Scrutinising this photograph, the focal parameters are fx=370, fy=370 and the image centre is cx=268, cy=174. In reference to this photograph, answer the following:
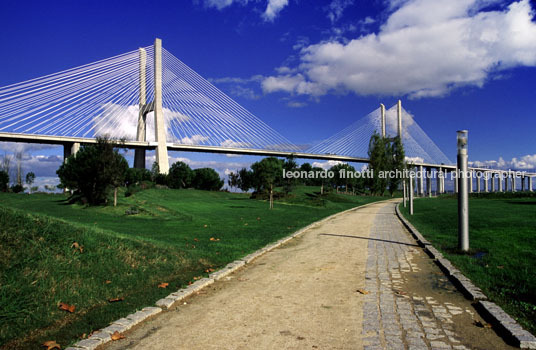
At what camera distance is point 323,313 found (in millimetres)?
4590

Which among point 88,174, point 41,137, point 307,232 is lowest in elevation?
point 307,232

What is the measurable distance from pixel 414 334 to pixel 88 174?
25288 mm

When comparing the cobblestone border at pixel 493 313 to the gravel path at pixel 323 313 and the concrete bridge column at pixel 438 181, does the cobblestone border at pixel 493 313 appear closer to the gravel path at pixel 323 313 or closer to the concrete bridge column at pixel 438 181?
the gravel path at pixel 323 313

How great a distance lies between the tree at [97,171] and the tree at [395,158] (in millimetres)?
51147

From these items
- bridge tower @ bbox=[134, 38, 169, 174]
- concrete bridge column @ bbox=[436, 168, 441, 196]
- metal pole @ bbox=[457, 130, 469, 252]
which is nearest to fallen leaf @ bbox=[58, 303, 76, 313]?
metal pole @ bbox=[457, 130, 469, 252]

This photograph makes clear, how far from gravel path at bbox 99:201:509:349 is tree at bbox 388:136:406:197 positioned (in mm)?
60877

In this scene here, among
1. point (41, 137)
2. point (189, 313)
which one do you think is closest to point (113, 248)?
point (189, 313)

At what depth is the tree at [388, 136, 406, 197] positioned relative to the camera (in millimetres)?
65375

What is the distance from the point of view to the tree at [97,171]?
24.1 metres

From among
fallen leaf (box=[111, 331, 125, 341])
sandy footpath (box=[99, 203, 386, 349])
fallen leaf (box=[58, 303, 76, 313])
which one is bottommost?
sandy footpath (box=[99, 203, 386, 349])

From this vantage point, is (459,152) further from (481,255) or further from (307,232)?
(307,232)

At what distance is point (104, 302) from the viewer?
16.7ft

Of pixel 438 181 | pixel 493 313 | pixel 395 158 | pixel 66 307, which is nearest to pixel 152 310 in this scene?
pixel 66 307

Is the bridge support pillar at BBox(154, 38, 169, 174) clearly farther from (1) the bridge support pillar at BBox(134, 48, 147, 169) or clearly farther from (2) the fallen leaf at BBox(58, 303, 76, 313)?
(2) the fallen leaf at BBox(58, 303, 76, 313)
